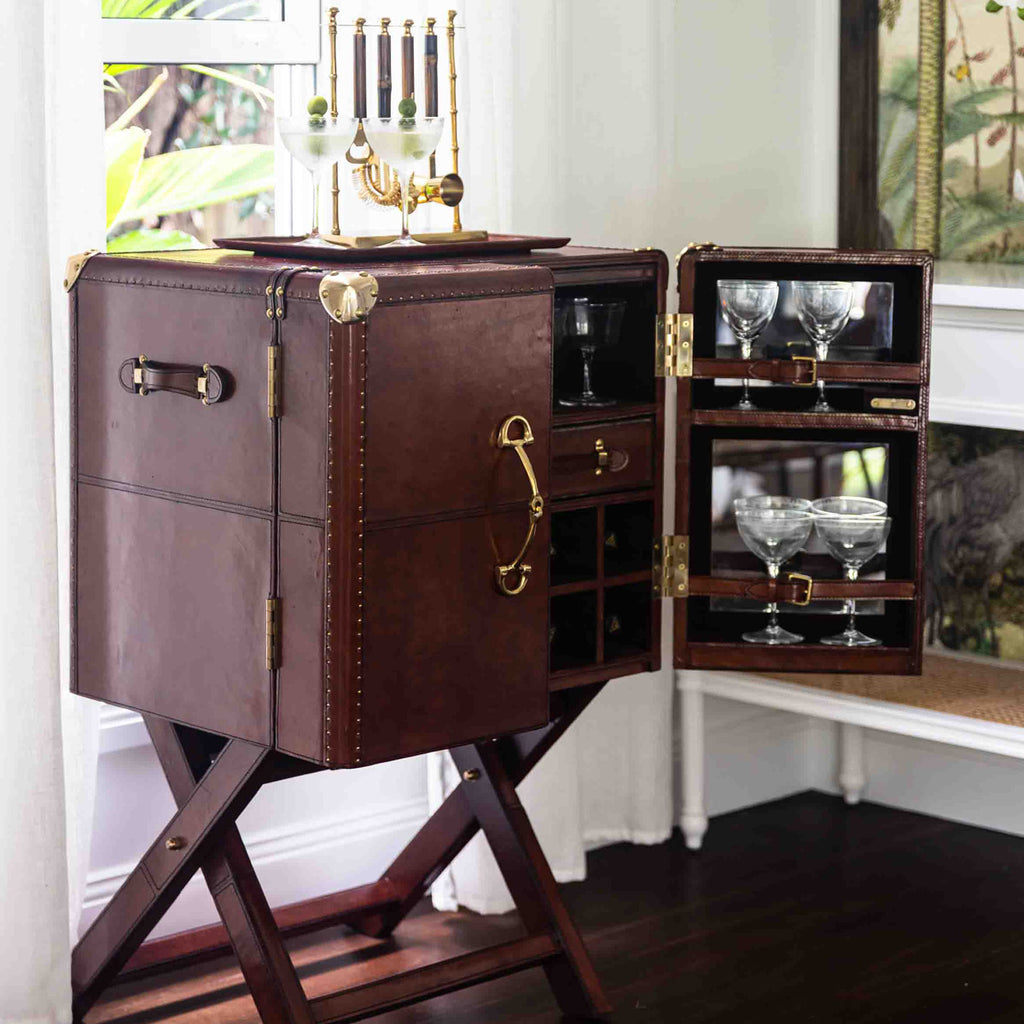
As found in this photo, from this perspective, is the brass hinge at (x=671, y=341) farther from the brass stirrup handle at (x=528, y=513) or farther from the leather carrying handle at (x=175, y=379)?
the leather carrying handle at (x=175, y=379)

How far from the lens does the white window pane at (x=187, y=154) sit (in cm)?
301

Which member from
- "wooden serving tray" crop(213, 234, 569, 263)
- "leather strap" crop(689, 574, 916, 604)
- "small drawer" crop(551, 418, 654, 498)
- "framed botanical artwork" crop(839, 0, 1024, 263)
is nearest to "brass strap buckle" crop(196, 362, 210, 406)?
"wooden serving tray" crop(213, 234, 569, 263)

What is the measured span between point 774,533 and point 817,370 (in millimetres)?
279

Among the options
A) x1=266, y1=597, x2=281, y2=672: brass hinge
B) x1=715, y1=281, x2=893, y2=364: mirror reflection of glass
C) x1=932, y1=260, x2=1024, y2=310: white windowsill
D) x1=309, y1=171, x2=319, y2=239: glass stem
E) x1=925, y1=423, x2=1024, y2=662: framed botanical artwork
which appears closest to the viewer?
x1=266, y1=597, x2=281, y2=672: brass hinge

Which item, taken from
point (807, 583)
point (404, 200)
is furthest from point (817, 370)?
point (404, 200)

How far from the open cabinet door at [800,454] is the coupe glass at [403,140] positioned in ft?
1.67

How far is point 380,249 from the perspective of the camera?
2.45m

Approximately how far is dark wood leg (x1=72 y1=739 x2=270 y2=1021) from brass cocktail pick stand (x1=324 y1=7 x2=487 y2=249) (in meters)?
0.72

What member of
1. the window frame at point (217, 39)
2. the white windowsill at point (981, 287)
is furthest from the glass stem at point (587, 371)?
the white windowsill at point (981, 287)

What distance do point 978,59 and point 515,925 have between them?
6.15ft

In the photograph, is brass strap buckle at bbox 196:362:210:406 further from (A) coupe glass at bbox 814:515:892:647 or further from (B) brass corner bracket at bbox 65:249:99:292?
(A) coupe glass at bbox 814:515:892:647

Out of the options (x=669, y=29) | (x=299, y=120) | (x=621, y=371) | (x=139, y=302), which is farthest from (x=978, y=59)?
(x=139, y=302)

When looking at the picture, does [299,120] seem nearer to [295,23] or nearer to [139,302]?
[139,302]

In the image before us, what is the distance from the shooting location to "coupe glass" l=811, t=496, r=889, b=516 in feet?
9.98
